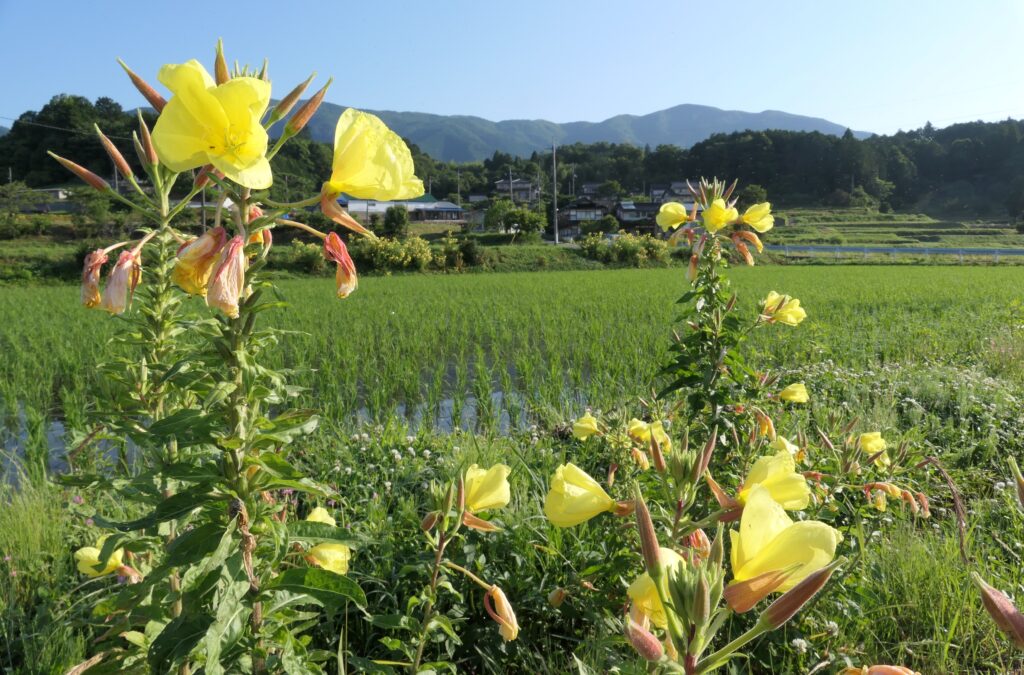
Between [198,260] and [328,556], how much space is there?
54 cm

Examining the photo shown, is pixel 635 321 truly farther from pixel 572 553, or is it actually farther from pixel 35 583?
pixel 35 583

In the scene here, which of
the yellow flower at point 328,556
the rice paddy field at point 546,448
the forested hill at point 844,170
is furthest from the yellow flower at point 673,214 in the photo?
the forested hill at point 844,170

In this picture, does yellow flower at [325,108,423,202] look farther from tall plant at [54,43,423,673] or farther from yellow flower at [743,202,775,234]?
yellow flower at [743,202,775,234]

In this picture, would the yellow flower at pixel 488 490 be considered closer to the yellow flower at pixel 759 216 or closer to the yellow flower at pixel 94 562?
the yellow flower at pixel 94 562

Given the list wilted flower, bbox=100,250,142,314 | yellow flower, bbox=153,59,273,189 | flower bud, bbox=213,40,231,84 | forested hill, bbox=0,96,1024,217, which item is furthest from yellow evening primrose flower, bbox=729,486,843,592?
forested hill, bbox=0,96,1024,217

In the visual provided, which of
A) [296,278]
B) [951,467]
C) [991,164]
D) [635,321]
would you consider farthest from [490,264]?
[991,164]

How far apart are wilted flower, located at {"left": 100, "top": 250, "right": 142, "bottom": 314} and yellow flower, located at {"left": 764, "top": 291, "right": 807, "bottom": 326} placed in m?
2.02

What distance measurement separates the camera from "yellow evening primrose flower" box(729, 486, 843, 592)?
0.53m

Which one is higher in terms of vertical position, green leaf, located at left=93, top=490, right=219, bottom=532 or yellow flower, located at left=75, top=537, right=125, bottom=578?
green leaf, located at left=93, top=490, right=219, bottom=532

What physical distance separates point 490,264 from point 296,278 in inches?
253

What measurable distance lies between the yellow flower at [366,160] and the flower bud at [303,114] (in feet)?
0.14

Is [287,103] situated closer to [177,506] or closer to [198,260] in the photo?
[198,260]

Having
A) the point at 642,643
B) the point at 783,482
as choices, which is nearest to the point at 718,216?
the point at 783,482

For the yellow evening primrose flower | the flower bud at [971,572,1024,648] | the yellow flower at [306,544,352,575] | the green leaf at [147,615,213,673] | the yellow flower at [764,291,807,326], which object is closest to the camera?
the flower bud at [971,572,1024,648]
